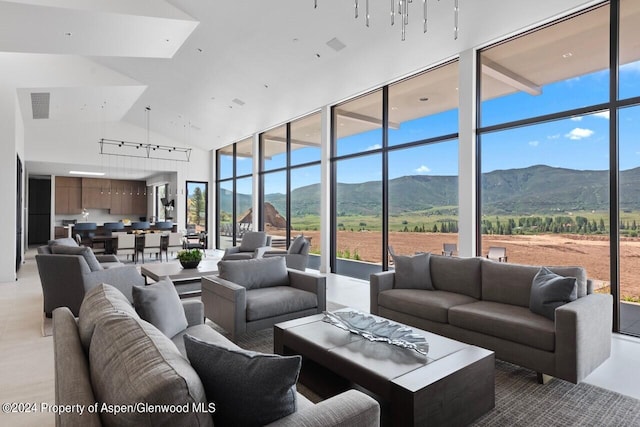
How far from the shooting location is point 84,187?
525 inches

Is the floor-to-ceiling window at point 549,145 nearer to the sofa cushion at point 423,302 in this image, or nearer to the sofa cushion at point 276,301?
the sofa cushion at point 423,302

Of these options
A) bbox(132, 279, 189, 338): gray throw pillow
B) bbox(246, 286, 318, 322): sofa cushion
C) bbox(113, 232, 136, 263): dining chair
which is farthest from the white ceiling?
bbox(132, 279, 189, 338): gray throw pillow


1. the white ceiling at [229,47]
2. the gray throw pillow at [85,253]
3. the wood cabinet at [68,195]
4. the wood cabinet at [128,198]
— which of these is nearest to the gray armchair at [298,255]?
the gray throw pillow at [85,253]

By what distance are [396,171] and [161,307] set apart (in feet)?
16.0

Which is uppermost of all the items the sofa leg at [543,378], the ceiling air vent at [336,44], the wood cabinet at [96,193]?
the ceiling air vent at [336,44]

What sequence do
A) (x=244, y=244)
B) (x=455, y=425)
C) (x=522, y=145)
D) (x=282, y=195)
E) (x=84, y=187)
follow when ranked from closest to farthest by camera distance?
(x=455, y=425) → (x=522, y=145) → (x=244, y=244) → (x=282, y=195) → (x=84, y=187)

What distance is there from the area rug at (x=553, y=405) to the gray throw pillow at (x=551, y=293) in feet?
1.71

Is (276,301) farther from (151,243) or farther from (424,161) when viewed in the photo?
(151,243)

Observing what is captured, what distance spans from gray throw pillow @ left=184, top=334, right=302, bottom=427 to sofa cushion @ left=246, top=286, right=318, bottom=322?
229 centimetres

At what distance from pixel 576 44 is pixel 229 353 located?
5122 mm

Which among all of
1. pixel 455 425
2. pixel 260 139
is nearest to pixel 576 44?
pixel 455 425

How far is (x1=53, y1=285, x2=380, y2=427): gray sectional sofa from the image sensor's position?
1.00 m

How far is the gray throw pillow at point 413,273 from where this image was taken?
4.09 metres

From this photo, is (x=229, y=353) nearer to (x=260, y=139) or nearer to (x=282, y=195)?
(x=282, y=195)
